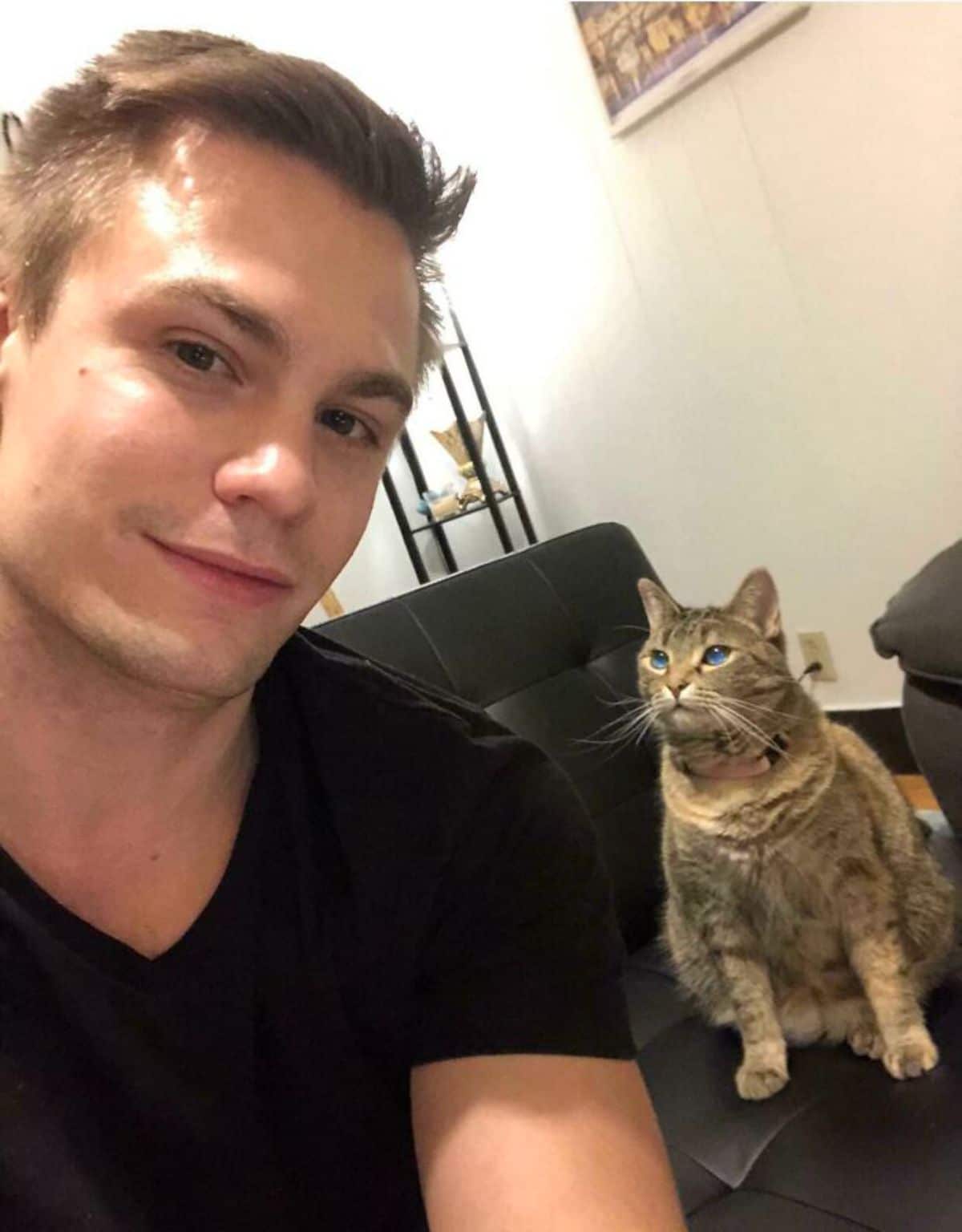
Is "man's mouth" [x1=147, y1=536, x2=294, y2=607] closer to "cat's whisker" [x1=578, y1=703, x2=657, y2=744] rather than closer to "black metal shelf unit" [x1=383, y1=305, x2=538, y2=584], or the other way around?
"cat's whisker" [x1=578, y1=703, x2=657, y2=744]

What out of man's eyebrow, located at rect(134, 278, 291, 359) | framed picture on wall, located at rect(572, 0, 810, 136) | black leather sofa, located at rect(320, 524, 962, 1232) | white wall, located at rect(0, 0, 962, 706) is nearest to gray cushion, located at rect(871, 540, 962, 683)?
black leather sofa, located at rect(320, 524, 962, 1232)

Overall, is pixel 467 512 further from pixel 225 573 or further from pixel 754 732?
pixel 225 573

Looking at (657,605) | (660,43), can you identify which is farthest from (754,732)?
(660,43)

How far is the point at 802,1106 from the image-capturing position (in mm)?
1066

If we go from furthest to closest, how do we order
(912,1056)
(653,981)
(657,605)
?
(657,605), (653,981), (912,1056)

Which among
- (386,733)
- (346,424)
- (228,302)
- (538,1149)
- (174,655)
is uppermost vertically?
(228,302)

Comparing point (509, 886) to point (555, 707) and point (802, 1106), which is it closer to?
point (802, 1106)

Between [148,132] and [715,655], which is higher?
[148,132]

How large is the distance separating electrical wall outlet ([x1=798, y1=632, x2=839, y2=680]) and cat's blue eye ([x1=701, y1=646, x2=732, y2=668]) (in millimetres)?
1021

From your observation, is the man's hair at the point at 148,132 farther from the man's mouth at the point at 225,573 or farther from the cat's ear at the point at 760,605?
the cat's ear at the point at 760,605

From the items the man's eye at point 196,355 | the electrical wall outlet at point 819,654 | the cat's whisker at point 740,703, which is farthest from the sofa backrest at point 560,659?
the electrical wall outlet at point 819,654

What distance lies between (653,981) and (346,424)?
973mm

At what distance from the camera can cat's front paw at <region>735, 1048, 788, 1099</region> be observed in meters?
1.10

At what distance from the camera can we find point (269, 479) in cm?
71
